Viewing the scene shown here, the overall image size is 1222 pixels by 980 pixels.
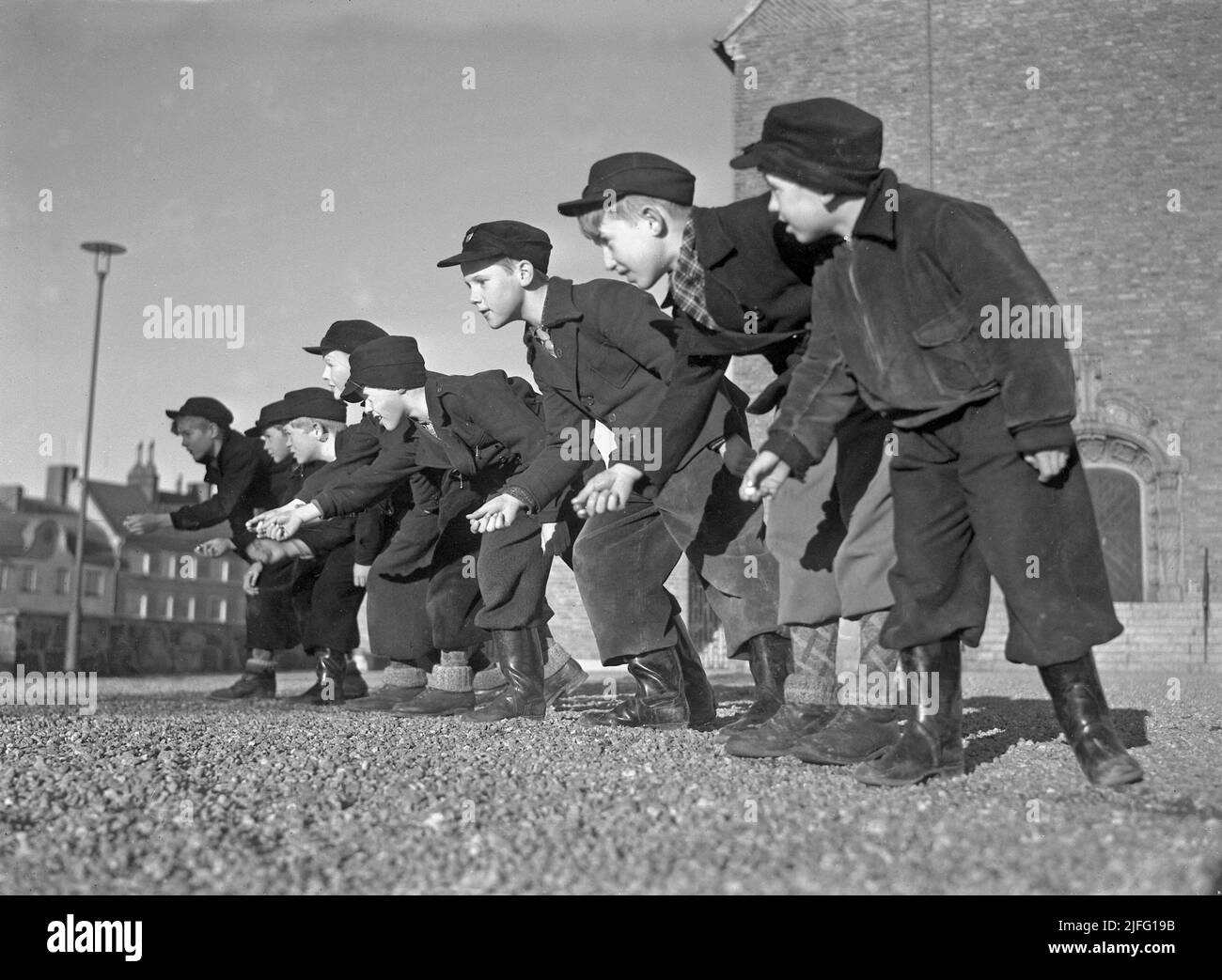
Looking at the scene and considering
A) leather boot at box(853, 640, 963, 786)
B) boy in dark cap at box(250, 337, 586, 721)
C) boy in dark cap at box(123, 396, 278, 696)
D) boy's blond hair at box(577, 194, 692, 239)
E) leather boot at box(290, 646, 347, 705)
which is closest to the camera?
leather boot at box(853, 640, 963, 786)

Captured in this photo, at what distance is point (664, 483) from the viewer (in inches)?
170

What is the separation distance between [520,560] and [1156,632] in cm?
1341

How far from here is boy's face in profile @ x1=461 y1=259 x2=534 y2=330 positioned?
4.88m

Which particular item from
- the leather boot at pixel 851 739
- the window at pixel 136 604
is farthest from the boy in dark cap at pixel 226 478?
the window at pixel 136 604

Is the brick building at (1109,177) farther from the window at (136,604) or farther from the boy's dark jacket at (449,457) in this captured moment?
the window at (136,604)

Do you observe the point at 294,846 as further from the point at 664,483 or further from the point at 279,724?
the point at 279,724

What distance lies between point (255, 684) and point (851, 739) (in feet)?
16.7

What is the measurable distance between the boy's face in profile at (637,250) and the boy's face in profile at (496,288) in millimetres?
862

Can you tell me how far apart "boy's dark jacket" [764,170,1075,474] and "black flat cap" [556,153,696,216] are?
1.01m

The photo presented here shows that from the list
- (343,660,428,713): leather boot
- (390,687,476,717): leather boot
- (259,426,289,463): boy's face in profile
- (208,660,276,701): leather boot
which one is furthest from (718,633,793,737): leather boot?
(259,426,289,463): boy's face in profile

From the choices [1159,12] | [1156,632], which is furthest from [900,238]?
[1159,12]

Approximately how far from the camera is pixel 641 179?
13.4ft

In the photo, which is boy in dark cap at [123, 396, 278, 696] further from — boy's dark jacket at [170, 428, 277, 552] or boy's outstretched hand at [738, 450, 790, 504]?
boy's outstretched hand at [738, 450, 790, 504]

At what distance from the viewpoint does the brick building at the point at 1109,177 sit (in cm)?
1716
